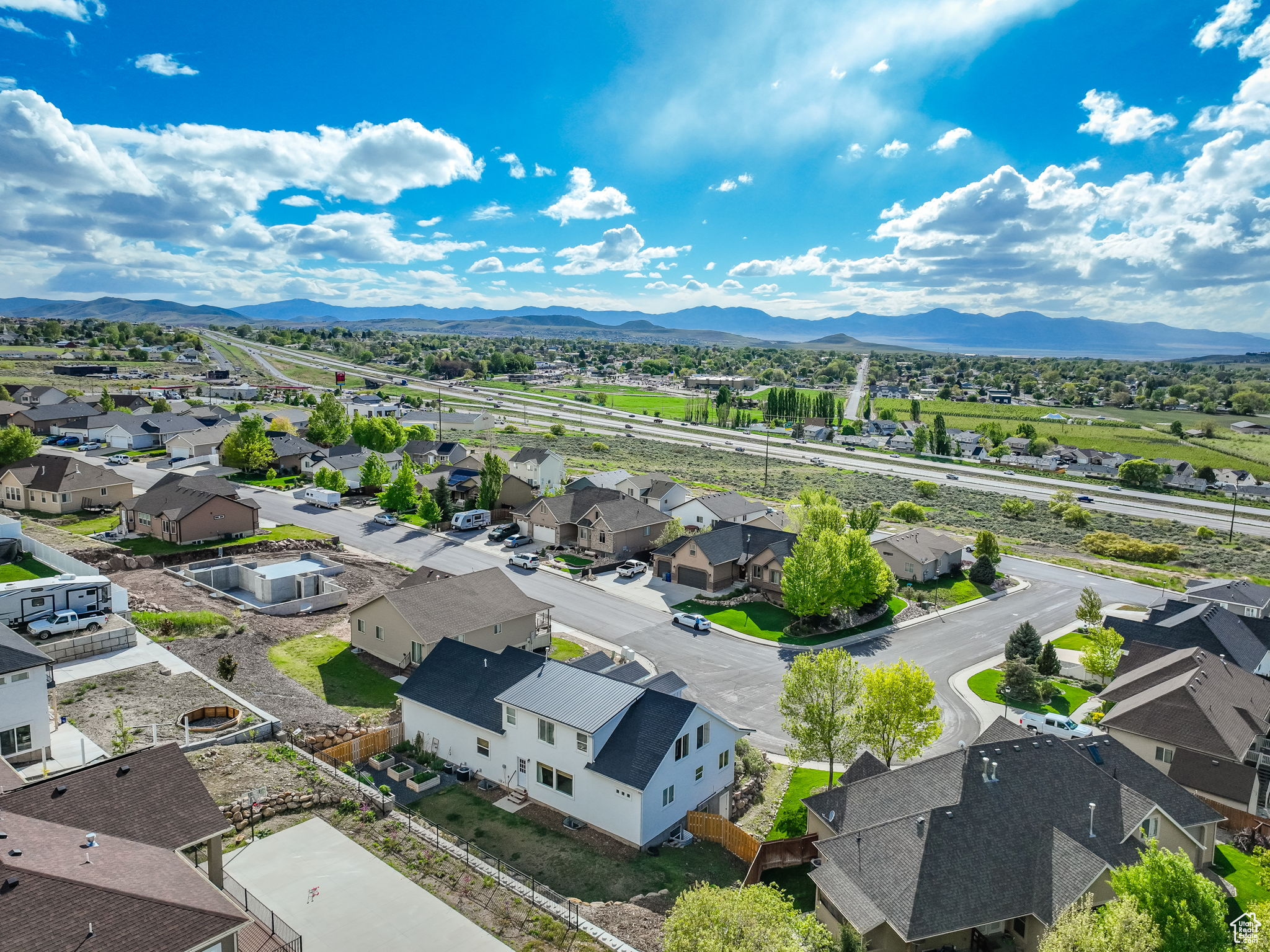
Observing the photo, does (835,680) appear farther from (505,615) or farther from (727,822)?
(505,615)

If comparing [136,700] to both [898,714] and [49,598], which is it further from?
[898,714]

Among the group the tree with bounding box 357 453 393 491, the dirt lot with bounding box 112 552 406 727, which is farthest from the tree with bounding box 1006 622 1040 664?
the tree with bounding box 357 453 393 491

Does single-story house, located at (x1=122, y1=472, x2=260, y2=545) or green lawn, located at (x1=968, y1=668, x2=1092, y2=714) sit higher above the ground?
single-story house, located at (x1=122, y1=472, x2=260, y2=545)

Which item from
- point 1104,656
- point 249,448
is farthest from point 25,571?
point 1104,656

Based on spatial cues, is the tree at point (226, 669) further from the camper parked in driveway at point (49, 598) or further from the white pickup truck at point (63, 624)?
the camper parked in driveway at point (49, 598)

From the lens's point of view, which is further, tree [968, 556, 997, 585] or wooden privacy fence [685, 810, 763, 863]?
tree [968, 556, 997, 585]

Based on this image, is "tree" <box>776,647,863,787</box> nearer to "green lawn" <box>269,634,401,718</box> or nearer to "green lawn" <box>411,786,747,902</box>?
"green lawn" <box>411,786,747,902</box>
